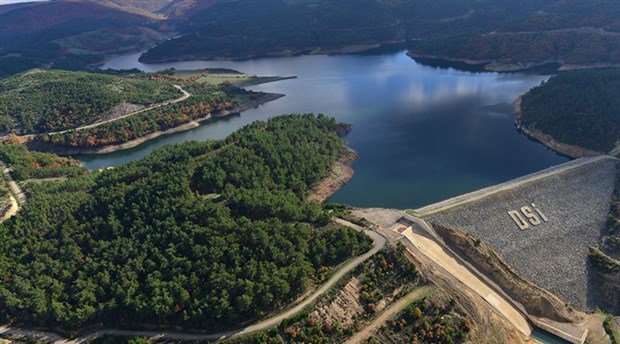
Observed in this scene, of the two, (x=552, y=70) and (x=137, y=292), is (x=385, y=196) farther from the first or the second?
(x=552, y=70)

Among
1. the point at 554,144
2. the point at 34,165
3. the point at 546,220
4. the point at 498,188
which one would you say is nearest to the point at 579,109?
the point at 554,144

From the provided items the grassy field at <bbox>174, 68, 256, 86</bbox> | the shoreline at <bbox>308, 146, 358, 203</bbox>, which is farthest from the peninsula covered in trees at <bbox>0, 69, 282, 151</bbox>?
the shoreline at <bbox>308, 146, 358, 203</bbox>

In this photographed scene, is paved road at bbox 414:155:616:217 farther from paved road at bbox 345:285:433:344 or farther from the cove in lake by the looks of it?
paved road at bbox 345:285:433:344

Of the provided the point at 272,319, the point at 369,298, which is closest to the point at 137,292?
the point at 272,319

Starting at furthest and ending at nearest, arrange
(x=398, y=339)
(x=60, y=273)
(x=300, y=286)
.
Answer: (x=60, y=273) < (x=300, y=286) < (x=398, y=339)

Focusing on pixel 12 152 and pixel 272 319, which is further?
pixel 12 152

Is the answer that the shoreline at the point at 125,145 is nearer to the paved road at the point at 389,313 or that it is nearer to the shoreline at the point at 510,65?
the paved road at the point at 389,313
